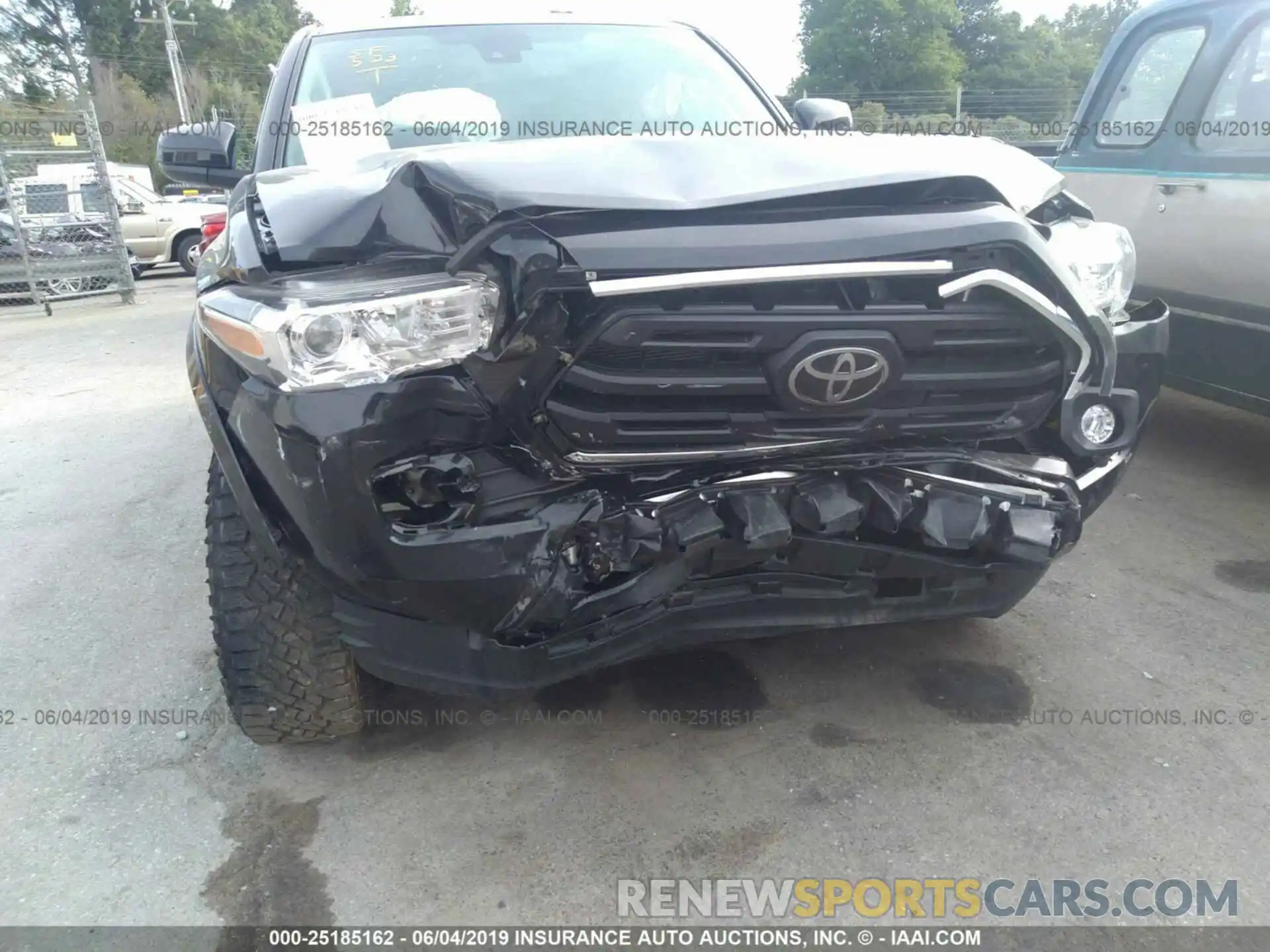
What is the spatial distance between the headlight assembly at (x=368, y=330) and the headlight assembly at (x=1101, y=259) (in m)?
1.33

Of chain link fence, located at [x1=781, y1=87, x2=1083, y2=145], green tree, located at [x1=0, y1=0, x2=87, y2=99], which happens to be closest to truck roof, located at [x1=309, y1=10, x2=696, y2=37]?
chain link fence, located at [x1=781, y1=87, x2=1083, y2=145]

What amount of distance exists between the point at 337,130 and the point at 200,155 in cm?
70

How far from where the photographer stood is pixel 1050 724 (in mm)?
2453

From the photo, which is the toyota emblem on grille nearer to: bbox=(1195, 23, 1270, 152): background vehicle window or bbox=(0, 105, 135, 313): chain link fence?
bbox=(1195, 23, 1270, 152): background vehicle window

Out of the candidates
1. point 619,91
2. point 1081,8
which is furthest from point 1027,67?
point 619,91

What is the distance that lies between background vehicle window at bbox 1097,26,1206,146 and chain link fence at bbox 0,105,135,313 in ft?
35.7

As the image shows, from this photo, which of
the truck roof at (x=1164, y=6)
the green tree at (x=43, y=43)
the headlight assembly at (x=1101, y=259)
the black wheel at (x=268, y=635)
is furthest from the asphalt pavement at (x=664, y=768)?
the green tree at (x=43, y=43)

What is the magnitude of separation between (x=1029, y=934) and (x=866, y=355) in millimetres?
1185

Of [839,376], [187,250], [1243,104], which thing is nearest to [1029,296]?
[839,376]

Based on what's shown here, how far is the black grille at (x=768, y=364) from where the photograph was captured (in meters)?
1.70

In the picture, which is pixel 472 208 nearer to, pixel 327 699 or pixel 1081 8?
pixel 327 699

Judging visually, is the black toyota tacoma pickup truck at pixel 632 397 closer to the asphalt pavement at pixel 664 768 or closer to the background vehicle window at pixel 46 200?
the asphalt pavement at pixel 664 768

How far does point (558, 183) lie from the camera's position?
167 centimetres

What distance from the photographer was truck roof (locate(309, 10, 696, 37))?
3.18 meters
